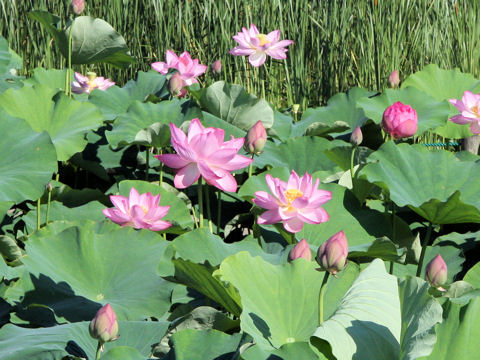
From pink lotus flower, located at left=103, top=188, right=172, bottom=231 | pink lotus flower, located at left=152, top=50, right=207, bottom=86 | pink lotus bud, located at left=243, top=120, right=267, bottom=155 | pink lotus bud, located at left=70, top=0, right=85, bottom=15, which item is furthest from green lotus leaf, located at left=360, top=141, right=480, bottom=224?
pink lotus bud, located at left=70, top=0, right=85, bottom=15

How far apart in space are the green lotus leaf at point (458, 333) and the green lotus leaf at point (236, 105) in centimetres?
124

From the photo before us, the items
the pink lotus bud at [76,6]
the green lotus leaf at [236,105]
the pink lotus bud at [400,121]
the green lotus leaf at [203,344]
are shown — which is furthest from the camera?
the pink lotus bud at [76,6]

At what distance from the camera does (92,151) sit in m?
2.12

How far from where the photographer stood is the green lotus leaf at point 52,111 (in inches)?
73.9

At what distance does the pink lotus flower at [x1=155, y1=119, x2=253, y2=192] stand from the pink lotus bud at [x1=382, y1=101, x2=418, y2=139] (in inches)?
23.1

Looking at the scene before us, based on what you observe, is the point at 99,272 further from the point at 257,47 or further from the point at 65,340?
the point at 257,47

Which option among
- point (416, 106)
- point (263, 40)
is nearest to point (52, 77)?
point (263, 40)

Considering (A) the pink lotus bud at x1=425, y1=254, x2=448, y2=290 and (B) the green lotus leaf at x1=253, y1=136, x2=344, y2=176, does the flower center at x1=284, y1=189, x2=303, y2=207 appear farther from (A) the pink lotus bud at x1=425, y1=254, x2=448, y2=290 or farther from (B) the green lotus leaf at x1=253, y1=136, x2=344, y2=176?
(B) the green lotus leaf at x1=253, y1=136, x2=344, y2=176

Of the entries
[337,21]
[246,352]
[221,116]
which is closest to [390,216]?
[221,116]

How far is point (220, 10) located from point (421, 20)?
3.28 feet

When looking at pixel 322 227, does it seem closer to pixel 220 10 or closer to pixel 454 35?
pixel 220 10

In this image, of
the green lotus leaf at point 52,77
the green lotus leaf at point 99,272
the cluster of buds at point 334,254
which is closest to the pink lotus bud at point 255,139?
the green lotus leaf at point 99,272

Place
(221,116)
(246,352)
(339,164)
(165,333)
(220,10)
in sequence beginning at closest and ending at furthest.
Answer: (246,352) → (165,333) → (339,164) → (221,116) → (220,10)

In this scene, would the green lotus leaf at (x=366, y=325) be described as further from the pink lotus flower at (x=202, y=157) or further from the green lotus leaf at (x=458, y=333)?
the pink lotus flower at (x=202, y=157)
